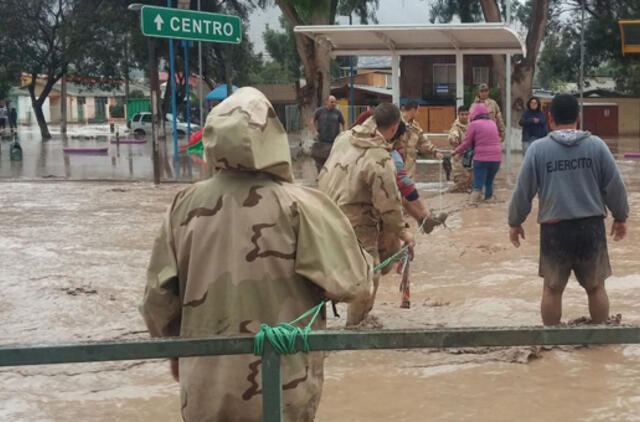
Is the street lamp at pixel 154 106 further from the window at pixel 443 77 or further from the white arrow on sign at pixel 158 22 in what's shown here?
the window at pixel 443 77

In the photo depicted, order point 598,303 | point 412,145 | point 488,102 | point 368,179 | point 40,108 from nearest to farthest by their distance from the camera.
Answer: point 598,303 → point 368,179 → point 412,145 → point 488,102 → point 40,108

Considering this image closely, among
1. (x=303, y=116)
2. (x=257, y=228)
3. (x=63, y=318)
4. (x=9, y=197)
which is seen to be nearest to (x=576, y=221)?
(x=257, y=228)

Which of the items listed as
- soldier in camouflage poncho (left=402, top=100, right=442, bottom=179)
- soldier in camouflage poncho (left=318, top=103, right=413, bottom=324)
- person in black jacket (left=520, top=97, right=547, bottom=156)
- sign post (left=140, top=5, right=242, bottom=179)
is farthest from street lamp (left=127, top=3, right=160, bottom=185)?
soldier in camouflage poncho (left=318, top=103, right=413, bottom=324)

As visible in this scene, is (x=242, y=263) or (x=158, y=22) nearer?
(x=242, y=263)

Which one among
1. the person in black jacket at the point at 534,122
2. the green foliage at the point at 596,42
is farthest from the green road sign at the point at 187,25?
the green foliage at the point at 596,42

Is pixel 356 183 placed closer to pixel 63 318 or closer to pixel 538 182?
pixel 538 182

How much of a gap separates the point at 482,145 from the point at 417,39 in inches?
166

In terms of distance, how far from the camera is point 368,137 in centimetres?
578

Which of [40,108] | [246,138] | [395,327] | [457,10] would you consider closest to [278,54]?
[40,108]

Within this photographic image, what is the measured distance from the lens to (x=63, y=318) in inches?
268

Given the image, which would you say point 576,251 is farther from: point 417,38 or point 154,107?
point 154,107

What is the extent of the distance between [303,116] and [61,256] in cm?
1593

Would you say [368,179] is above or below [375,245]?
above

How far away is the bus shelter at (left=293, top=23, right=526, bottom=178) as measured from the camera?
14688 mm
